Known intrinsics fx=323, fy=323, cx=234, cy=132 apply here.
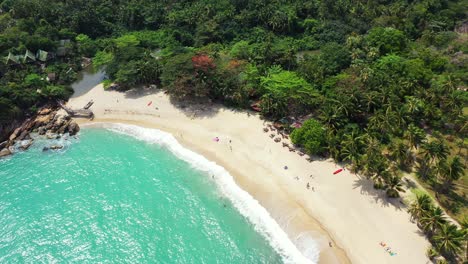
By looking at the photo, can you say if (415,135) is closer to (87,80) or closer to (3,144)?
(87,80)

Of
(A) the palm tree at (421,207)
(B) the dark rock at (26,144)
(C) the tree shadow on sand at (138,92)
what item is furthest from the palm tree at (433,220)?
(B) the dark rock at (26,144)

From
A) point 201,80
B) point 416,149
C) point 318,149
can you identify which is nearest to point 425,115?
point 416,149

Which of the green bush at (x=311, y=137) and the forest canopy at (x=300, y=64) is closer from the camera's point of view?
the forest canopy at (x=300, y=64)

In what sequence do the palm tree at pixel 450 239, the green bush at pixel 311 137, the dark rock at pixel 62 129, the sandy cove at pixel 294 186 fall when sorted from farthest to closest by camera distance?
the dark rock at pixel 62 129 < the green bush at pixel 311 137 < the sandy cove at pixel 294 186 < the palm tree at pixel 450 239

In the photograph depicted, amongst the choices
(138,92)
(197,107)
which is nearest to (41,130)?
(138,92)

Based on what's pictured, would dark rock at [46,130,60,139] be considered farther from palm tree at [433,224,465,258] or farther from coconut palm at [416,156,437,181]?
palm tree at [433,224,465,258]

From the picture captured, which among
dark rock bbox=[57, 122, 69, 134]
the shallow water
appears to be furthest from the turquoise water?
the shallow water

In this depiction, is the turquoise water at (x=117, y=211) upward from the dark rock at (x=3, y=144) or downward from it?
downward

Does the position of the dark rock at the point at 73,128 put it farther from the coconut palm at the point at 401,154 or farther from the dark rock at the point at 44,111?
the coconut palm at the point at 401,154

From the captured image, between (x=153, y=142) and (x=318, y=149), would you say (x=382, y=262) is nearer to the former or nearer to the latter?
(x=318, y=149)
